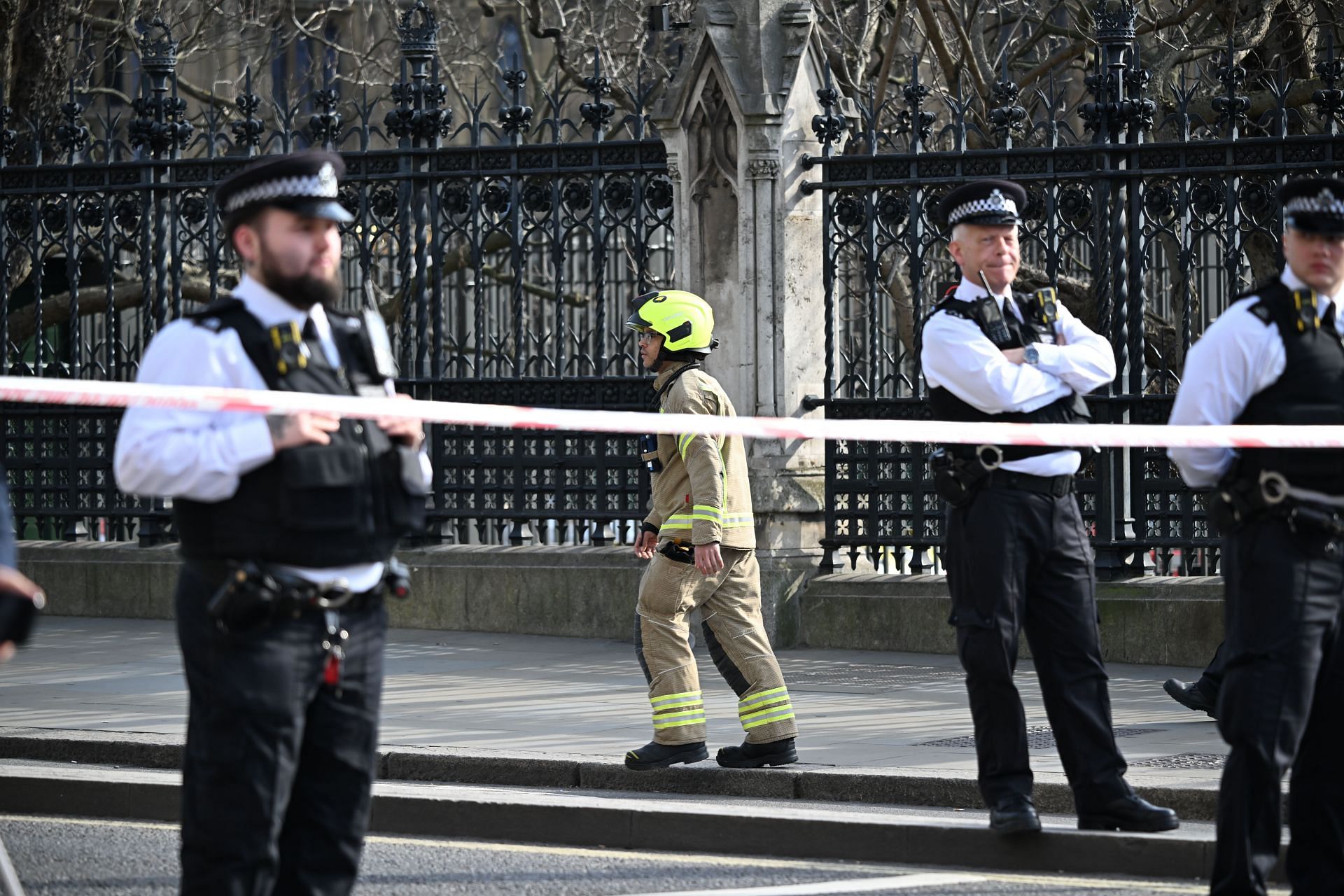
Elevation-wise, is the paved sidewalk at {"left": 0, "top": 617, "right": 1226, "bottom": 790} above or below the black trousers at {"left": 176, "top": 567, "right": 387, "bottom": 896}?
below

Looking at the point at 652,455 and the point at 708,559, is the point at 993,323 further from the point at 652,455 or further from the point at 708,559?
the point at 652,455

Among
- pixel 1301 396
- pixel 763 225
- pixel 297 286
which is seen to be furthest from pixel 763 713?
pixel 763 225

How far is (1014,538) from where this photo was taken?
6.82 metres

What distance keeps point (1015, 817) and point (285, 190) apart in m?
3.30

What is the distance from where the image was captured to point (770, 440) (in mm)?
12328

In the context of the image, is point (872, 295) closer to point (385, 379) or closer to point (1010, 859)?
point (1010, 859)

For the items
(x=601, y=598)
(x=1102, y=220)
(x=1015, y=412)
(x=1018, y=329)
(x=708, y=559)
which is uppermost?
(x=1102, y=220)

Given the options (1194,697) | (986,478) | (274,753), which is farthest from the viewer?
(1194,697)

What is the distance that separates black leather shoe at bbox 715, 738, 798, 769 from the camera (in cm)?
821

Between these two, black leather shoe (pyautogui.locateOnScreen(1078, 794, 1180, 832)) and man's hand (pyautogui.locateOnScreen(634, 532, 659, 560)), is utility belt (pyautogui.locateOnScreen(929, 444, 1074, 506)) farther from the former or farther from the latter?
man's hand (pyautogui.locateOnScreen(634, 532, 659, 560))

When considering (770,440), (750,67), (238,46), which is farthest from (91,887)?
(238,46)

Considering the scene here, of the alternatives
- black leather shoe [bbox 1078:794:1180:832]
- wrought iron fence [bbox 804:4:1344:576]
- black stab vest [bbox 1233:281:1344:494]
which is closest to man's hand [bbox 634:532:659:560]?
black leather shoe [bbox 1078:794:1180:832]

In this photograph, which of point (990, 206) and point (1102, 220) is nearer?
point (990, 206)

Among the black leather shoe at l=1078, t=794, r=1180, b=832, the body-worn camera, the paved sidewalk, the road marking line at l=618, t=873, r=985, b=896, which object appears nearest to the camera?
the road marking line at l=618, t=873, r=985, b=896
